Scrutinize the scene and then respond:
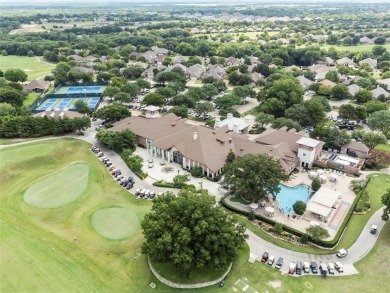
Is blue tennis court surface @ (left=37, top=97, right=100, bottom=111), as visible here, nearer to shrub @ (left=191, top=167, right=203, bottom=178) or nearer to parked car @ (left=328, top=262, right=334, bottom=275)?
shrub @ (left=191, top=167, right=203, bottom=178)

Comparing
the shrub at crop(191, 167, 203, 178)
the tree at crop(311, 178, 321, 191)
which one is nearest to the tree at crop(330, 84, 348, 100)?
the tree at crop(311, 178, 321, 191)

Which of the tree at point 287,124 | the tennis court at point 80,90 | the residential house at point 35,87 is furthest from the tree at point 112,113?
the residential house at point 35,87

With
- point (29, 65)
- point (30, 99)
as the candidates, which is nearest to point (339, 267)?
point (30, 99)

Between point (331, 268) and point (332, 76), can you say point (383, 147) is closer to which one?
point (331, 268)

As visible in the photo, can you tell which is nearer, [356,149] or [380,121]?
[356,149]

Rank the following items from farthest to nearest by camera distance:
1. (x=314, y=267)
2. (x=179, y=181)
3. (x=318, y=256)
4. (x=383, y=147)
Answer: (x=383, y=147) < (x=179, y=181) < (x=318, y=256) < (x=314, y=267)

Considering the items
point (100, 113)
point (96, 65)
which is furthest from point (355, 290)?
point (96, 65)
